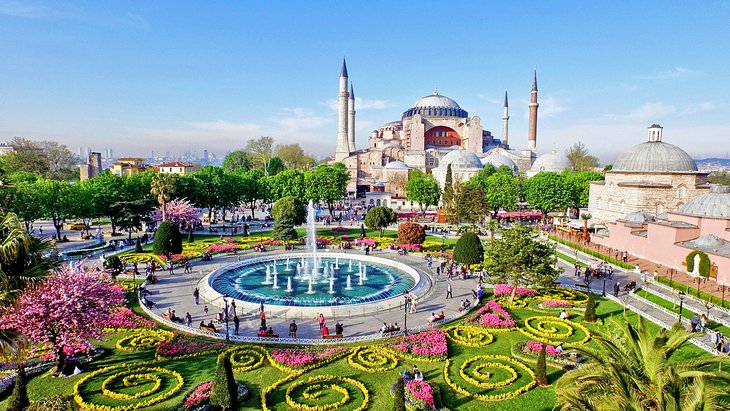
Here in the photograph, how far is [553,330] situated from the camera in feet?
52.7

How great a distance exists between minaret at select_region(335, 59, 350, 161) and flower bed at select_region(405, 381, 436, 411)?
71489mm

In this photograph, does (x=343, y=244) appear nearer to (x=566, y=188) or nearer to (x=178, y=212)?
(x=178, y=212)

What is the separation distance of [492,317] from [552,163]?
56.5 m

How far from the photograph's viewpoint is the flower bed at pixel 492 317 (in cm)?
1644

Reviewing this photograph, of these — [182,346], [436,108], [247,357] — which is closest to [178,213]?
[182,346]

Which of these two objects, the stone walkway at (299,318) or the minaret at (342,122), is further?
the minaret at (342,122)

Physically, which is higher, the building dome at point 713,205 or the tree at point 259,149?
the tree at point 259,149

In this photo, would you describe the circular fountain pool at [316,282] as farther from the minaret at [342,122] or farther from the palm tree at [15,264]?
the minaret at [342,122]

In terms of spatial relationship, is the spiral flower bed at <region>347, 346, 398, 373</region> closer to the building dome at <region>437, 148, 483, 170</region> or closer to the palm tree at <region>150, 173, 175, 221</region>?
the palm tree at <region>150, 173, 175, 221</region>

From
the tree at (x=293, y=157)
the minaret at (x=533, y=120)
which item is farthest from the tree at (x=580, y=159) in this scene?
the tree at (x=293, y=157)

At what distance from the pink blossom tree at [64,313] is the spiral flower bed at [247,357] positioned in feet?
13.2

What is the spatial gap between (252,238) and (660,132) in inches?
1427

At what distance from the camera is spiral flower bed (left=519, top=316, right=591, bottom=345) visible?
15344mm

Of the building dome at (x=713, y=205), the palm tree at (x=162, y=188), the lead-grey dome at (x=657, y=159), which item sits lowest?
the building dome at (x=713, y=205)
